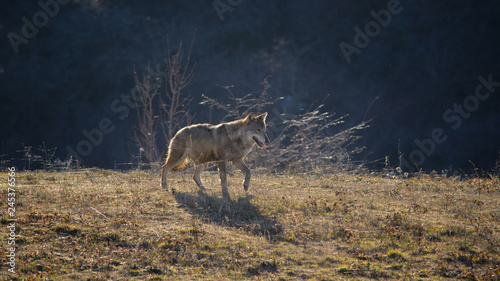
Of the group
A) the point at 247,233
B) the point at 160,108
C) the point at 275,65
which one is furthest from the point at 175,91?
the point at 275,65

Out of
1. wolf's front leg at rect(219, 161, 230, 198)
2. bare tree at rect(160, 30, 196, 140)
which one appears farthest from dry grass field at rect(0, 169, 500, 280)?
bare tree at rect(160, 30, 196, 140)

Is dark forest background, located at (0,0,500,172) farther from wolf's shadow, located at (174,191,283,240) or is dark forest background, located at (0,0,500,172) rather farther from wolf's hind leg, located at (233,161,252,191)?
wolf's shadow, located at (174,191,283,240)

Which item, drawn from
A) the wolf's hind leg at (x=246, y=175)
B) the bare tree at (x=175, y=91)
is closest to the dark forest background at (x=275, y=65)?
the bare tree at (x=175, y=91)

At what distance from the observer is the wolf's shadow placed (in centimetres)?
670

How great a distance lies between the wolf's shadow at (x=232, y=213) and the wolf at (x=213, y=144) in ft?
3.13

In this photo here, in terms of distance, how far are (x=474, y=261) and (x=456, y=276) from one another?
0.50m

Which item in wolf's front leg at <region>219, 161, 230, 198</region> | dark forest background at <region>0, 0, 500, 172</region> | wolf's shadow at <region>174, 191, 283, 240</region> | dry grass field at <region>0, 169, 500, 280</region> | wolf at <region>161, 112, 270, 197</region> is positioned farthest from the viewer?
dark forest background at <region>0, 0, 500, 172</region>

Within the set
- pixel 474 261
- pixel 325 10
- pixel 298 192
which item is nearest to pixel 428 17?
pixel 325 10

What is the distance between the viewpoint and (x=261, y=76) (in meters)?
27.8

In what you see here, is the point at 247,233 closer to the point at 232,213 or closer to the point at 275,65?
the point at 232,213

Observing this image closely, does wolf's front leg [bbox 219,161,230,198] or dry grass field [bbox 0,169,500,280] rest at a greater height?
wolf's front leg [bbox 219,161,230,198]

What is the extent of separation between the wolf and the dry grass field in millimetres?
532

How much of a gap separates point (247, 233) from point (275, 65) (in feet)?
75.7

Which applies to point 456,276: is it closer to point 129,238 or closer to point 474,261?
point 474,261
